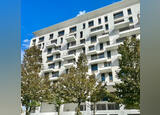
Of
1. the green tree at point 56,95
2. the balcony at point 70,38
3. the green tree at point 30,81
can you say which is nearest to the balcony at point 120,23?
the balcony at point 70,38

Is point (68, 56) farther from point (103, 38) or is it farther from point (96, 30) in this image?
point (103, 38)

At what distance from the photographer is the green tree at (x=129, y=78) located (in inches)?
289

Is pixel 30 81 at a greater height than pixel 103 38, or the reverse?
pixel 103 38

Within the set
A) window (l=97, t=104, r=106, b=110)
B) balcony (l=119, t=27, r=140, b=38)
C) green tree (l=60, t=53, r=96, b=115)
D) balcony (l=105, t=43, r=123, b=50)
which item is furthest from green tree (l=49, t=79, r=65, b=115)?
Answer: balcony (l=119, t=27, r=140, b=38)

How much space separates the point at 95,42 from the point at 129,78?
794 cm

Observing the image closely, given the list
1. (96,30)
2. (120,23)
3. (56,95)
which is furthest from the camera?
(96,30)

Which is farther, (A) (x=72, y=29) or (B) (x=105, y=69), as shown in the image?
(A) (x=72, y=29)

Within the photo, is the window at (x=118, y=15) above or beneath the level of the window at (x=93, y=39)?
above

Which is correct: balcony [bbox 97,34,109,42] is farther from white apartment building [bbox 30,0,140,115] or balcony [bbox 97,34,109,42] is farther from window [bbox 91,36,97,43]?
window [bbox 91,36,97,43]

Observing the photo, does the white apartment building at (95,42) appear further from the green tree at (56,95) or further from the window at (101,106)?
the green tree at (56,95)

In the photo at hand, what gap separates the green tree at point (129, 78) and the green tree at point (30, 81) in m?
4.99

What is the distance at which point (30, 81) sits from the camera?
9336 mm

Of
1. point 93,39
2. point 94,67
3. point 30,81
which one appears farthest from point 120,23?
point 30,81
